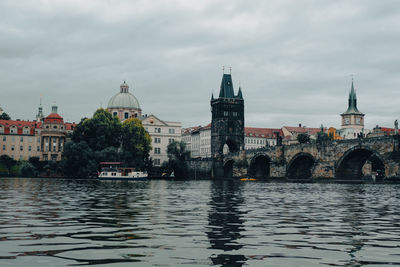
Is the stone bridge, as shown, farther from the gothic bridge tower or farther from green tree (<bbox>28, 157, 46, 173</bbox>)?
green tree (<bbox>28, 157, 46, 173</bbox>)

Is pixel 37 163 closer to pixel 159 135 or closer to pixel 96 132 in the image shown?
pixel 96 132

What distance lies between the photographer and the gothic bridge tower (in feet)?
493

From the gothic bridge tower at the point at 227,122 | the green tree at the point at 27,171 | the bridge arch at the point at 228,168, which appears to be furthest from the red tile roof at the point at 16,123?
the bridge arch at the point at 228,168

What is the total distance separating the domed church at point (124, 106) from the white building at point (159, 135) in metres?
15.3

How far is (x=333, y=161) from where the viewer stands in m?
86.0

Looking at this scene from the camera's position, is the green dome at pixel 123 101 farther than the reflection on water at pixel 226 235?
Yes

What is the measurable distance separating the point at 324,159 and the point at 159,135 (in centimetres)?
7510

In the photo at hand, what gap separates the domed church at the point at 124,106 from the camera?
559 feet

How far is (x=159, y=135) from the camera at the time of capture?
510 feet

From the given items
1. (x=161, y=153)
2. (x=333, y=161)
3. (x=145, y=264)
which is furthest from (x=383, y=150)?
(x=161, y=153)

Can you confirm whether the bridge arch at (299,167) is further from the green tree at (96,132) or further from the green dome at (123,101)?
the green dome at (123,101)

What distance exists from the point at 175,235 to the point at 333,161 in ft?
250

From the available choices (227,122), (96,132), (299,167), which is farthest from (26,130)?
(299,167)

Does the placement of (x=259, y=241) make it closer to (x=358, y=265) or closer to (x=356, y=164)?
(x=358, y=265)
